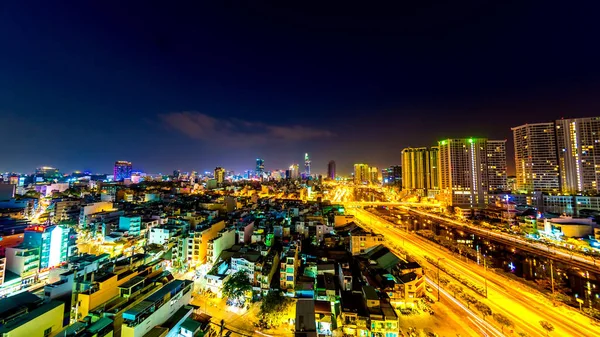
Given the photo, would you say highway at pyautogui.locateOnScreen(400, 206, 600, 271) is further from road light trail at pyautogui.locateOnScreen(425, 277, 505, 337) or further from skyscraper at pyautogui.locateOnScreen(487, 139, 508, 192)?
skyscraper at pyautogui.locateOnScreen(487, 139, 508, 192)

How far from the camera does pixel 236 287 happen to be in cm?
1223

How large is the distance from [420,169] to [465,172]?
16.4 meters

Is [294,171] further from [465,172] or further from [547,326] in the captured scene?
[547,326]

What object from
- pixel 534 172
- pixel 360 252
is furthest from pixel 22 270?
pixel 534 172

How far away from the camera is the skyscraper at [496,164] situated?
44188mm

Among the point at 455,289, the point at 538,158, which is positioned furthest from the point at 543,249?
the point at 538,158

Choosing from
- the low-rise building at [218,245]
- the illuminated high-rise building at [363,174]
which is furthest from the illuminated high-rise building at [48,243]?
the illuminated high-rise building at [363,174]

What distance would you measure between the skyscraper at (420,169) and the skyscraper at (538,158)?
15.3m

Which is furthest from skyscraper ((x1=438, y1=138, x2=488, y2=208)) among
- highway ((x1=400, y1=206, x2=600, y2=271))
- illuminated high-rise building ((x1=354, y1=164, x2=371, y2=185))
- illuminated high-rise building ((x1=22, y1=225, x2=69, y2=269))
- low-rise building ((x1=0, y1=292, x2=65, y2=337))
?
illuminated high-rise building ((x1=354, y1=164, x2=371, y2=185))

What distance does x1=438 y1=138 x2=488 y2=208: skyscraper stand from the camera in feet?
137

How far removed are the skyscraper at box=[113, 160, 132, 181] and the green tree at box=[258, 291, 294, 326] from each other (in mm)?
96222

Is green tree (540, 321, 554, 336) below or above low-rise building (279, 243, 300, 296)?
below

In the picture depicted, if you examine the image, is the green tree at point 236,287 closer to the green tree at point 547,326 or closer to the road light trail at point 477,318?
the road light trail at point 477,318

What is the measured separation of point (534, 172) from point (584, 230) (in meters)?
22.3
